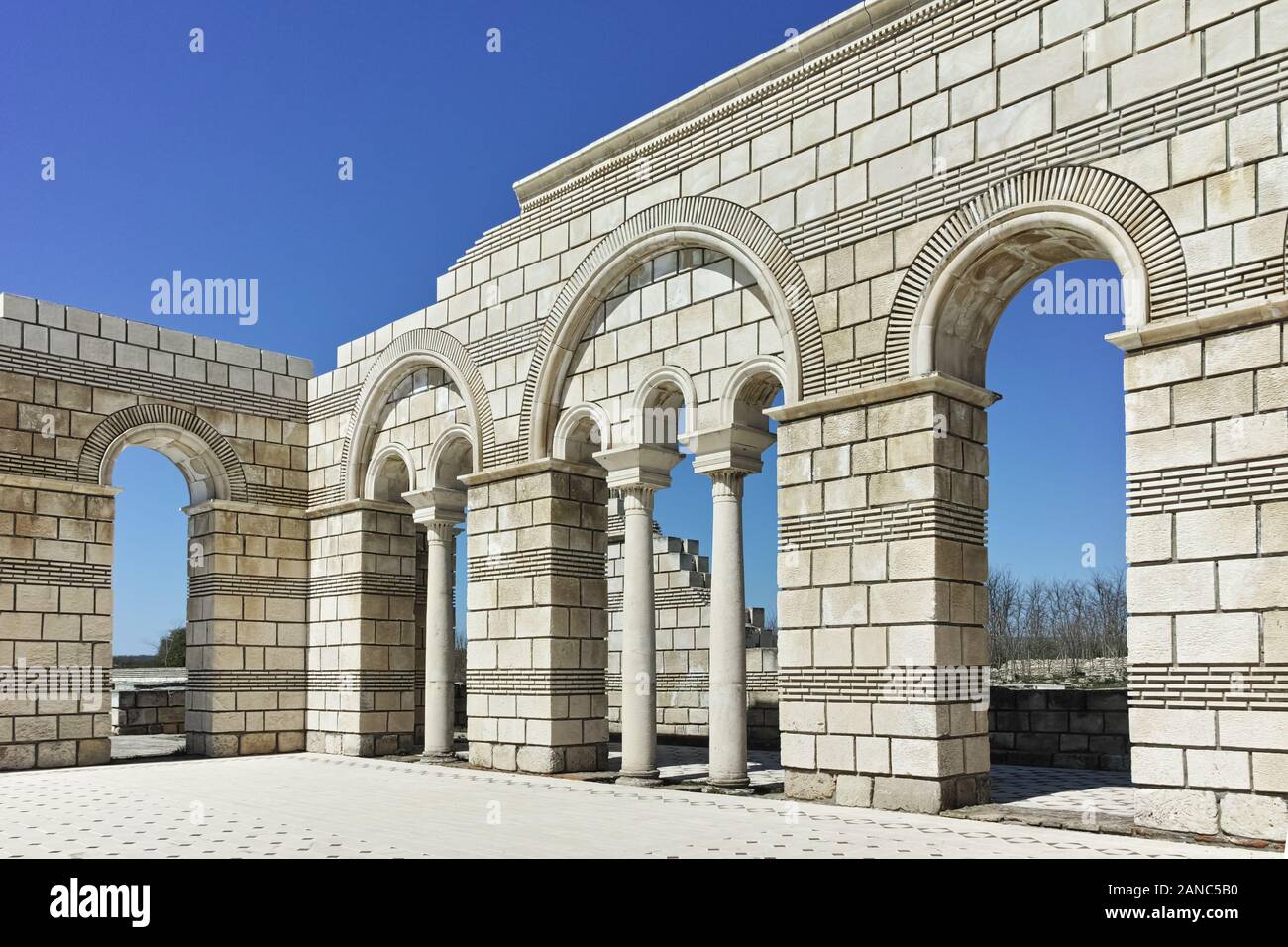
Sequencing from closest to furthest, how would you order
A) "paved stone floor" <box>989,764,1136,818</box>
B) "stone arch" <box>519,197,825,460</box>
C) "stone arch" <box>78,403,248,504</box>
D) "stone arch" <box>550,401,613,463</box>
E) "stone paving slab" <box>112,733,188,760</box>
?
"paved stone floor" <box>989,764,1136,818</box> < "stone arch" <box>519,197,825,460</box> < "stone arch" <box>550,401,613,463</box> < "stone arch" <box>78,403,248,504</box> < "stone paving slab" <box>112,733,188,760</box>

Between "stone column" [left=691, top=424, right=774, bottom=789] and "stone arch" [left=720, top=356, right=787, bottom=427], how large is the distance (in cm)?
18

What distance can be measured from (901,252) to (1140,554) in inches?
128

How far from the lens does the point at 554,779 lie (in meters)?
12.4

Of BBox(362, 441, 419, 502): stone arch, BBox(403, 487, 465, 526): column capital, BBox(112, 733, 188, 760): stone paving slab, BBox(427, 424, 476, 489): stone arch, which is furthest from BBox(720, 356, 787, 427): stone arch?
BBox(112, 733, 188, 760): stone paving slab

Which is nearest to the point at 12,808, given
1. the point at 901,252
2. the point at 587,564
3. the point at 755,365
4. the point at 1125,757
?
the point at 587,564

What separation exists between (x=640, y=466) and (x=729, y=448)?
1.33m

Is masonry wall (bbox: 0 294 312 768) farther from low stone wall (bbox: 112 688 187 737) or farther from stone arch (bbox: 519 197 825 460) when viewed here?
stone arch (bbox: 519 197 825 460)

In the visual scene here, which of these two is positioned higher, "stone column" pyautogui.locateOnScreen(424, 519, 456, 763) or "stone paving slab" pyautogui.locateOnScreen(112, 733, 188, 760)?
"stone column" pyautogui.locateOnScreen(424, 519, 456, 763)

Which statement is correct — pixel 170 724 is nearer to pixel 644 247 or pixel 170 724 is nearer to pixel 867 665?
pixel 644 247


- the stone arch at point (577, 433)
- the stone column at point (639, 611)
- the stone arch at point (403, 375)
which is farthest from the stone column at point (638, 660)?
the stone arch at point (403, 375)

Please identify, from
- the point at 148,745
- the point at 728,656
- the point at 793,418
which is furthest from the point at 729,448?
the point at 148,745

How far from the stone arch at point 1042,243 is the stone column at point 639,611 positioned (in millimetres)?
3222

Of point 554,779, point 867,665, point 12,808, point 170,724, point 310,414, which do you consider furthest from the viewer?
point 170,724

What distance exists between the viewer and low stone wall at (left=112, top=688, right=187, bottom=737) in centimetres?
1905
